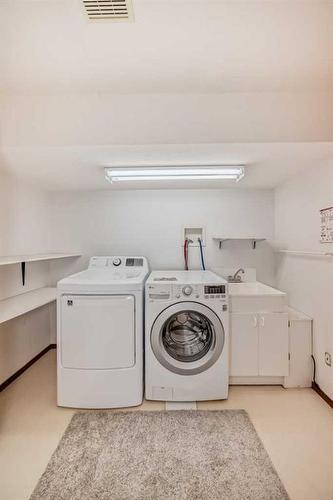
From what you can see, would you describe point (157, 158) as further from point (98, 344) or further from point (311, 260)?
point (311, 260)

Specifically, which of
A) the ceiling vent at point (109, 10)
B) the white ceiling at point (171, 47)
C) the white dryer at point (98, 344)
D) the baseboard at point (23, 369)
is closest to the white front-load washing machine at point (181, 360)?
the white dryer at point (98, 344)

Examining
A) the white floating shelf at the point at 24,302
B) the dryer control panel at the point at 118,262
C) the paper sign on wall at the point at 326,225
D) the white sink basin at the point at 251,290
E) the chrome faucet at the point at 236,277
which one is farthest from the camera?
the chrome faucet at the point at 236,277

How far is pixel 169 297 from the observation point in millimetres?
2172

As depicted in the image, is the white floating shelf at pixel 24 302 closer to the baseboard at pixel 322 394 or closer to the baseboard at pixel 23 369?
the baseboard at pixel 23 369

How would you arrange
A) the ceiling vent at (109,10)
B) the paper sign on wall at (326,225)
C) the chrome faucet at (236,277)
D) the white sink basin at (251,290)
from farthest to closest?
the chrome faucet at (236,277) < the white sink basin at (251,290) < the paper sign on wall at (326,225) < the ceiling vent at (109,10)

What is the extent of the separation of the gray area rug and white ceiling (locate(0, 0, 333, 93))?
7.53 ft

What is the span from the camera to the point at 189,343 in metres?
2.34

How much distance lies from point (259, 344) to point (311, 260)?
88 cm

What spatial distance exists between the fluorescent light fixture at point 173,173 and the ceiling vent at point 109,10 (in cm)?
116

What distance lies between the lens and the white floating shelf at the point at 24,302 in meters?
2.01

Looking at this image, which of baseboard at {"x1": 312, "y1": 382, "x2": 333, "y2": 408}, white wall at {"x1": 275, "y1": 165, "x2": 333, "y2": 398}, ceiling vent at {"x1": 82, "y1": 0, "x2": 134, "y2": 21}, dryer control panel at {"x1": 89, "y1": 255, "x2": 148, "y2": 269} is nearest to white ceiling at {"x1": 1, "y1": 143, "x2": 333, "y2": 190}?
white wall at {"x1": 275, "y1": 165, "x2": 333, "y2": 398}

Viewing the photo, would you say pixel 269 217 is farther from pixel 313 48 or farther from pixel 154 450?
pixel 154 450

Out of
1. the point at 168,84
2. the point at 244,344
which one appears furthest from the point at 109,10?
the point at 244,344

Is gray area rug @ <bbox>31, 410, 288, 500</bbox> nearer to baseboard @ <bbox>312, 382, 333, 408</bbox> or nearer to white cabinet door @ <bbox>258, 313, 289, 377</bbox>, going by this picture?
white cabinet door @ <bbox>258, 313, 289, 377</bbox>
